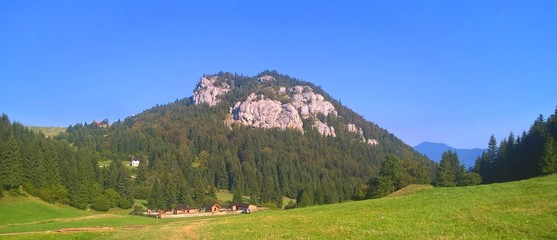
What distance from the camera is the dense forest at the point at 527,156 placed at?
8800cm

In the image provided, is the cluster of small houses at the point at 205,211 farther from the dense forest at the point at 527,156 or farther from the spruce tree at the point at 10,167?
the dense forest at the point at 527,156

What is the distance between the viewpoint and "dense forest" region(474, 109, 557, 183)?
88000mm

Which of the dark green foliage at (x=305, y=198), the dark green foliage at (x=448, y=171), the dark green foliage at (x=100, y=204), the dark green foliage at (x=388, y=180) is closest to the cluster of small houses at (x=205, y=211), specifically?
the dark green foliage at (x=100, y=204)

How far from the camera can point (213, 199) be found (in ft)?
541

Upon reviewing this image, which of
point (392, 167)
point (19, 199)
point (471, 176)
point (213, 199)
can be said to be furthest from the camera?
point (213, 199)

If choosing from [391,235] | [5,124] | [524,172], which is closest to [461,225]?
[391,235]

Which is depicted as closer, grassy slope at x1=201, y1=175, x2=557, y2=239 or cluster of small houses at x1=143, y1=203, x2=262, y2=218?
grassy slope at x1=201, y1=175, x2=557, y2=239

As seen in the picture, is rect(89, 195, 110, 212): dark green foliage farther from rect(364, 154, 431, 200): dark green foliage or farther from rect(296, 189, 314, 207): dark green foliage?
rect(364, 154, 431, 200): dark green foliage

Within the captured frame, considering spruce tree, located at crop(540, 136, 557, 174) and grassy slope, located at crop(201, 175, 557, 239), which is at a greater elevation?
spruce tree, located at crop(540, 136, 557, 174)

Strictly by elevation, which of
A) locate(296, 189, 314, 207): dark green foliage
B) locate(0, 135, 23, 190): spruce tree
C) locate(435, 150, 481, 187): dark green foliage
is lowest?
locate(296, 189, 314, 207): dark green foliage

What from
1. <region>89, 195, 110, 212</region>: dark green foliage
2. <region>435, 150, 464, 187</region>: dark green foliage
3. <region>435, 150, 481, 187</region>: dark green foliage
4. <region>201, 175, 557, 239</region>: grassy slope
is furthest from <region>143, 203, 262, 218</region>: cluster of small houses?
<region>201, 175, 557, 239</region>: grassy slope

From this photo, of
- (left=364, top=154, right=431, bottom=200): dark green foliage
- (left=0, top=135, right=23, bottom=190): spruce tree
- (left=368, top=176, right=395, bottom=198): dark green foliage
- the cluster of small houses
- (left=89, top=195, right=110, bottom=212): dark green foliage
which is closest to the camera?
(left=0, top=135, right=23, bottom=190): spruce tree

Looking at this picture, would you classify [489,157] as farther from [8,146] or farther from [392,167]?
[8,146]

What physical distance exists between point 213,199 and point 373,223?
140638mm
